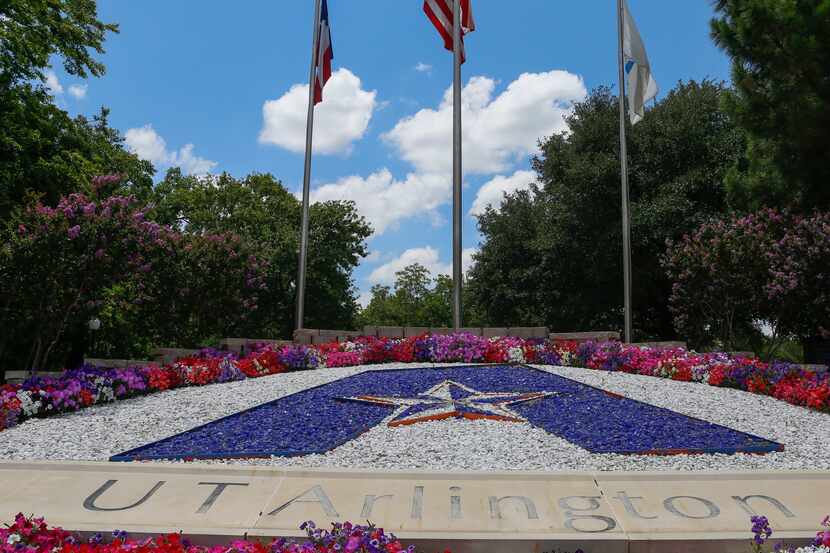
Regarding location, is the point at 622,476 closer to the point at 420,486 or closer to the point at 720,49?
the point at 420,486

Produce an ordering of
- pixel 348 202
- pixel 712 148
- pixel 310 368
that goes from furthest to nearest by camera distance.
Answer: pixel 348 202, pixel 712 148, pixel 310 368

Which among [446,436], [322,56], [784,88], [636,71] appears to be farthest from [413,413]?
[636,71]

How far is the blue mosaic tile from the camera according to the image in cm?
614

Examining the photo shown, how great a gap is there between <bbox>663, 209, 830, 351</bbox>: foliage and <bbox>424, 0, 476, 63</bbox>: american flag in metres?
6.96

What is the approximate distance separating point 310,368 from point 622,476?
24.2 ft

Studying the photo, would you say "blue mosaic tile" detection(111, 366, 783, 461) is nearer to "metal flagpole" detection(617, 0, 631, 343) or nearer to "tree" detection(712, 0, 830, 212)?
"metal flagpole" detection(617, 0, 631, 343)

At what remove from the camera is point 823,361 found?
1689cm

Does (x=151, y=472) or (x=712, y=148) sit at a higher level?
(x=712, y=148)

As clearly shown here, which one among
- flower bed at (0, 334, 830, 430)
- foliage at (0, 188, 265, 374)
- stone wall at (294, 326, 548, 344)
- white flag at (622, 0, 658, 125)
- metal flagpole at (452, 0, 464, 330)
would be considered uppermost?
white flag at (622, 0, 658, 125)

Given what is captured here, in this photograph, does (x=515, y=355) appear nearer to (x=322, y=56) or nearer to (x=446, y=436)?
(x=446, y=436)

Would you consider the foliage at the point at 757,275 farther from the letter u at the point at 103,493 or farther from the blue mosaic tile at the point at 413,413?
the letter u at the point at 103,493

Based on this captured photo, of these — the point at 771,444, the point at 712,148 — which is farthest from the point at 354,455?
the point at 712,148

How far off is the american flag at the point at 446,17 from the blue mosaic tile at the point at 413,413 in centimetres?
826

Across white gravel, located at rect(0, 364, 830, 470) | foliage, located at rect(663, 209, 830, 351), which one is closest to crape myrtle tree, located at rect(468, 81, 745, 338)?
foliage, located at rect(663, 209, 830, 351)
